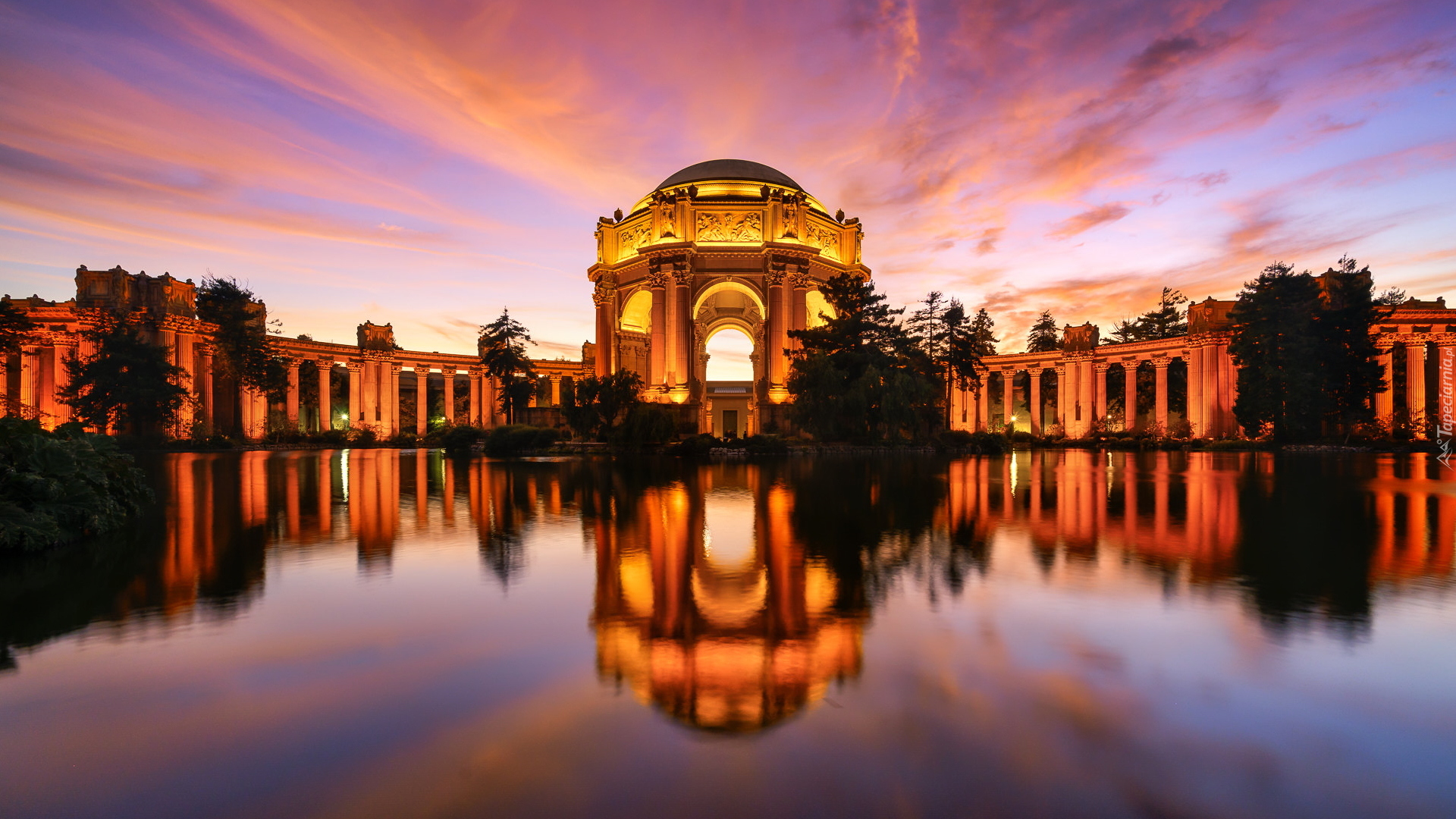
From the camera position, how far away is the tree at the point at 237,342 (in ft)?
134

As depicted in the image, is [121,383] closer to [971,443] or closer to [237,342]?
[237,342]

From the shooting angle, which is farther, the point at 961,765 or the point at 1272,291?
the point at 1272,291

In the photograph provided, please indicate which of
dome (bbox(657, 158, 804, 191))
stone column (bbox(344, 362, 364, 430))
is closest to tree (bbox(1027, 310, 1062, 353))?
dome (bbox(657, 158, 804, 191))

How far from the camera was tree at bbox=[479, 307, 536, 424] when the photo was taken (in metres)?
47.4

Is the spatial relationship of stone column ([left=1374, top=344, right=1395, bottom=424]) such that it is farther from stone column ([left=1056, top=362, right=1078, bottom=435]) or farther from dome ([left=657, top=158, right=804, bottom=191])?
dome ([left=657, top=158, right=804, bottom=191])

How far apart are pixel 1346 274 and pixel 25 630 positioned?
56195 mm

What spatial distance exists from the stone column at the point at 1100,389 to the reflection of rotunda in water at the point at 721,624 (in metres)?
53.0

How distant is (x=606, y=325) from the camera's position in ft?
161

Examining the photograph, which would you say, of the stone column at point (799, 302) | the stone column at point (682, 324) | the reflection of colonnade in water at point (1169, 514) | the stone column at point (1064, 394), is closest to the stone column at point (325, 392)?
the stone column at point (682, 324)

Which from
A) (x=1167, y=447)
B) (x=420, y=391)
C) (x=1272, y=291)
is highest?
(x=1272, y=291)

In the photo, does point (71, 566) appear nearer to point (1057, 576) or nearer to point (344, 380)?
point (1057, 576)

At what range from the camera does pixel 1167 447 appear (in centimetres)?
4191

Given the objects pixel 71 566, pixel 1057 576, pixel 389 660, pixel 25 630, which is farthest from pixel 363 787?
pixel 71 566

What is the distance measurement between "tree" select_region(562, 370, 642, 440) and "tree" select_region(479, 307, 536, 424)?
16363 millimetres
